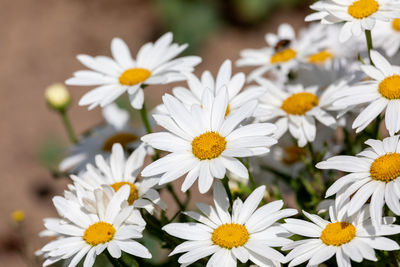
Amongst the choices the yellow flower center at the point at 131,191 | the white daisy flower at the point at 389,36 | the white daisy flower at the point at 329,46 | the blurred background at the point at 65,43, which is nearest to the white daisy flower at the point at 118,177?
Answer: the yellow flower center at the point at 131,191

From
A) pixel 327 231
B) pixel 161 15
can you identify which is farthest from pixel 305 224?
pixel 161 15

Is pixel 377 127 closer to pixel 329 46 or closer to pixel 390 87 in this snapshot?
pixel 390 87

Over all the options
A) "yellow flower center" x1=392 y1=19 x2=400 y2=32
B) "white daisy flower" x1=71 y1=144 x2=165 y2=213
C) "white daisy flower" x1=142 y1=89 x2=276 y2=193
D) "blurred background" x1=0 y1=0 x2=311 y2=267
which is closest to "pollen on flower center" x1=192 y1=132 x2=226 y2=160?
"white daisy flower" x1=142 y1=89 x2=276 y2=193

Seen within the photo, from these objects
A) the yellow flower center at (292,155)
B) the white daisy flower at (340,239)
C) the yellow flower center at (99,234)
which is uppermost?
the yellow flower center at (99,234)

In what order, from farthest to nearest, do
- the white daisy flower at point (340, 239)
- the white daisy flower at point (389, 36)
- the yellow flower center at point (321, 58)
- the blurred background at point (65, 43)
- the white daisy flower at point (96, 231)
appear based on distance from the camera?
the blurred background at point (65, 43)
the yellow flower center at point (321, 58)
the white daisy flower at point (389, 36)
the white daisy flower at point (96, 231)
the white daisy flower at point (340, 239)

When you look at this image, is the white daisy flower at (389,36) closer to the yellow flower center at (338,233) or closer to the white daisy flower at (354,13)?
the white daisy flower at (354,13)

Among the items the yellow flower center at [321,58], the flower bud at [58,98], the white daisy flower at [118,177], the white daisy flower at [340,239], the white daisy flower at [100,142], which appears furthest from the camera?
the yellow flower center at [321,58]

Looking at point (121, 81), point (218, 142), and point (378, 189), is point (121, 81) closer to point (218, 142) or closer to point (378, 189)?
point (218, 142)
